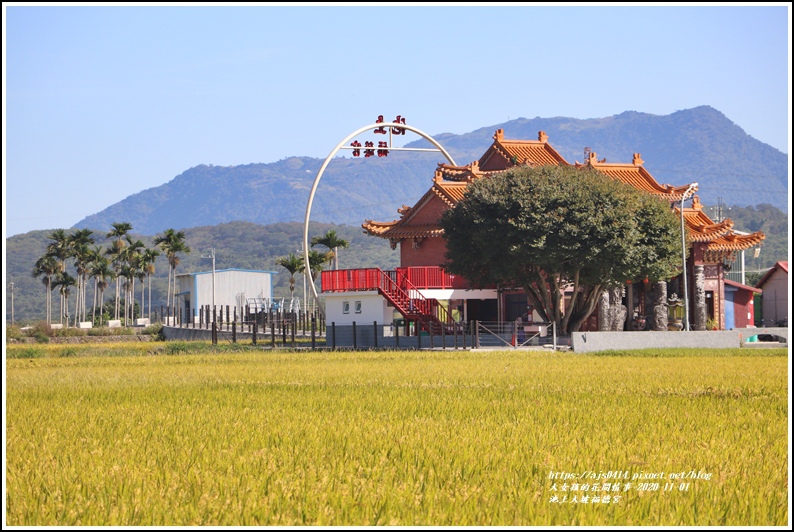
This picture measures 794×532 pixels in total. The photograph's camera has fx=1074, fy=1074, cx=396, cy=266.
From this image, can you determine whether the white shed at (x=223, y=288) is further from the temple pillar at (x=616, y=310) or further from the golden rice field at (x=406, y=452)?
the golden rice field at (x=406, y=452)

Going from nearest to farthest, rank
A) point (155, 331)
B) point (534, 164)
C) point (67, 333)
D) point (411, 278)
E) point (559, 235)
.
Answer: point (559, 235) → point (411, 278) → point (534, 164) → point (67, 333) → point (155, 331)

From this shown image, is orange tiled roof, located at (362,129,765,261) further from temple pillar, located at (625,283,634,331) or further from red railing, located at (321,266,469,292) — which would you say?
temple pillar, located at (625,283,634,331)

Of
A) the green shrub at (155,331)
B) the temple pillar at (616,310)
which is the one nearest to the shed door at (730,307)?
the temple pillar at (616,310)

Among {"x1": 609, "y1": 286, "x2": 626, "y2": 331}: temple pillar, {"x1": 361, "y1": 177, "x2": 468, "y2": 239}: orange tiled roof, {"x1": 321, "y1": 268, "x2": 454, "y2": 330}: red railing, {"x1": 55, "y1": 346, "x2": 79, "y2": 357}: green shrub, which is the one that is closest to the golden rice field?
{"x1": 321, "y1": 268, "x2": 454, "y2": 330}: red railing

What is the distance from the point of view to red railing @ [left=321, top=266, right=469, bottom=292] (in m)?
46.0

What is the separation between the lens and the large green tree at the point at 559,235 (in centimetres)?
3891

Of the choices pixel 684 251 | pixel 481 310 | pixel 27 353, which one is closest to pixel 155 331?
pixel 27 353

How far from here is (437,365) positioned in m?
27.8

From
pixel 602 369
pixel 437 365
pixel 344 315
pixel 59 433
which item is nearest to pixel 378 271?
pixel 344 315

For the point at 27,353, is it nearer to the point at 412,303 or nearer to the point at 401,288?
the point at 401,288

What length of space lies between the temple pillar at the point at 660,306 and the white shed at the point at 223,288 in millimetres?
46211

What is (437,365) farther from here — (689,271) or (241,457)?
(689,271)

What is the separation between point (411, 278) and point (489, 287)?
3.54 m

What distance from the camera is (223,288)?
3745 inches
